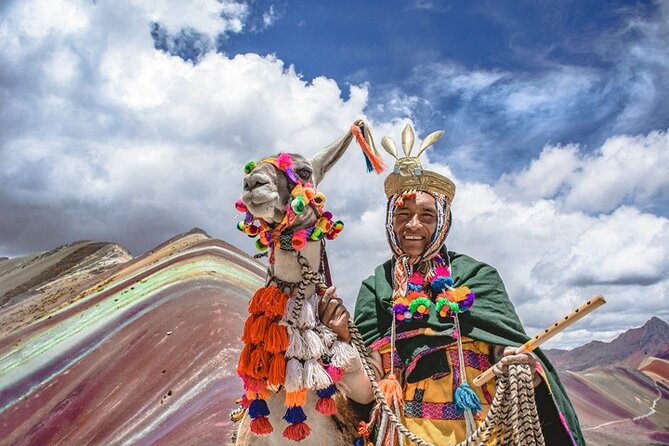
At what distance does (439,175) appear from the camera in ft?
11.4

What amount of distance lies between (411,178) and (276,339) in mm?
1498

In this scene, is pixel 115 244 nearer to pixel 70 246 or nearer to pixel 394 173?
pixel 70 246

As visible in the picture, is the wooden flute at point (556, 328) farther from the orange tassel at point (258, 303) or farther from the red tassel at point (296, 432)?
the orange tassel at point (258, 303)

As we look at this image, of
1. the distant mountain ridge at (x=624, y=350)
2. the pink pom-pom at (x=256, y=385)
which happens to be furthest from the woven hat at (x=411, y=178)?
the distant mountain ridge at (x=624, y=350)

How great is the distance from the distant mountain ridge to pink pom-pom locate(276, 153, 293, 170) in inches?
651

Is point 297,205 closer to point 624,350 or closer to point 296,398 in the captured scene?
point 296,398

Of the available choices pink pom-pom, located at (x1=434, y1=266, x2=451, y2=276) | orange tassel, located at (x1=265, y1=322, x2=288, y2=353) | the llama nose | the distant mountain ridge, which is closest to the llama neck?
orange tassel, located at (x1=265, y1=322, x2=288, y2=353)

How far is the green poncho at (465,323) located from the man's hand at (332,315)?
607 mm

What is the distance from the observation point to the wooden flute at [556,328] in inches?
96.3

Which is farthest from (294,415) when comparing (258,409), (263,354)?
(263,354)

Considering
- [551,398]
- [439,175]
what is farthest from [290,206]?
[551,398]

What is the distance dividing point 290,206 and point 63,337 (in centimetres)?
519

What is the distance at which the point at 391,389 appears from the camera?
2855 millimetres

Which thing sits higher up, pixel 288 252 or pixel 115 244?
pixel 115 244
